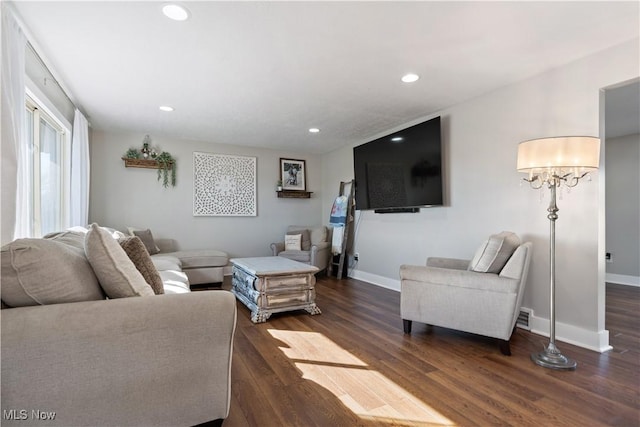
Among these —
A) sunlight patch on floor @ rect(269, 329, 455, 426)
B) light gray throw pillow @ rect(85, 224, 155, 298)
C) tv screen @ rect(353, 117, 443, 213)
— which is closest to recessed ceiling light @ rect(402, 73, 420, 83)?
tv screen @ rect(353, 117, 443, 213)

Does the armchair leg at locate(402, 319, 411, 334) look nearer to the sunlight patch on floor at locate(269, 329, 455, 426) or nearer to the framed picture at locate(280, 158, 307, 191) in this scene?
the sunlight patch on floor at locate(269, 329, 455, 426)

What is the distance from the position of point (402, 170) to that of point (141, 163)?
385 centimetres

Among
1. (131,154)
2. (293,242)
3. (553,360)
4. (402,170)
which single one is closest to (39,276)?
(553,360)

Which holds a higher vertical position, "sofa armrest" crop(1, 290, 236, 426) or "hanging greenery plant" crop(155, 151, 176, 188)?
"hanging greenery plant" crop(155, 151, 176, 188)

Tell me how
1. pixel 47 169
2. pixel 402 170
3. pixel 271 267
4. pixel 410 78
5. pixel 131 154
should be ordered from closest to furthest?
pixel 410 78
pixel 47 169
pixel 271 267
pixel 402 170
pixel 131 154

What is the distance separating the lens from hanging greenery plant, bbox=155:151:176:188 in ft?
16.1

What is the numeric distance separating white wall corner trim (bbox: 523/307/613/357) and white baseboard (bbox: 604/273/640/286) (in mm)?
3279

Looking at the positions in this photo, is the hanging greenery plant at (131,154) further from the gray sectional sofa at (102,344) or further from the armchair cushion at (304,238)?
the gray sectional sofa at (102,344)

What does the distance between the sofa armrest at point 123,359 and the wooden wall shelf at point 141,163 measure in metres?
4.16

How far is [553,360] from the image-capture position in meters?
2.11

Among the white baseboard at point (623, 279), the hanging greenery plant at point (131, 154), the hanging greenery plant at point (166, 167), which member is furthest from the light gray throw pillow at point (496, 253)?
the hanging greenery plant at point (131, 154)

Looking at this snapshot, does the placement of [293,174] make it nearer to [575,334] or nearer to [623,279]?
[575,334]

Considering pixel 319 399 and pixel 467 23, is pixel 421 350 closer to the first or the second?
pixel 319 399

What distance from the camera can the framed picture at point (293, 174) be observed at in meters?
5.90
